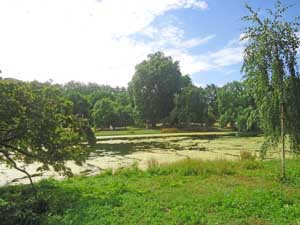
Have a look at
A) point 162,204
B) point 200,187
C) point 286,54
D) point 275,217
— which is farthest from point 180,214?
point 286,54

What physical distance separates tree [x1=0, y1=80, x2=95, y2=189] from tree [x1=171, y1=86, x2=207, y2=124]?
138 feet

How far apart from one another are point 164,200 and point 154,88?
47.2m

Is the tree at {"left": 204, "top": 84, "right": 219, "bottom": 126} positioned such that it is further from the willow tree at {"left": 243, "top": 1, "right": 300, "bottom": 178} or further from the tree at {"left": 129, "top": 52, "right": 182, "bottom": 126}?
the willow tree at {"left": 243, "top": 1, "right": 300, "bottom": 178}

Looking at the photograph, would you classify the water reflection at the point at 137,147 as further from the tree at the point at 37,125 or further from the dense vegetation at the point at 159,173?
the tree at the point at 37,125

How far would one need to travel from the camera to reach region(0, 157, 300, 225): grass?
5.89 meters

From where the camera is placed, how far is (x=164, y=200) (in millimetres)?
7215

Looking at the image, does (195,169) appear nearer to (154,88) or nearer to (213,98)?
(154,88)

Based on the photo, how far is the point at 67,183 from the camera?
10.2 m

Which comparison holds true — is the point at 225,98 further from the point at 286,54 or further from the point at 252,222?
the point at 252,222

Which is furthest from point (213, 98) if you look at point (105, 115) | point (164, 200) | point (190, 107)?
point (164, 200)

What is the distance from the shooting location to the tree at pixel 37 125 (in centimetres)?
715

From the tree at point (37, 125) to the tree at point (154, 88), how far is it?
4467cm

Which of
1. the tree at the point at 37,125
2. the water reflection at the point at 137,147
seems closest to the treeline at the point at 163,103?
the water reflection at the point at 137,147

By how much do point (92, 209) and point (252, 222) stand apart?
3455 mm
